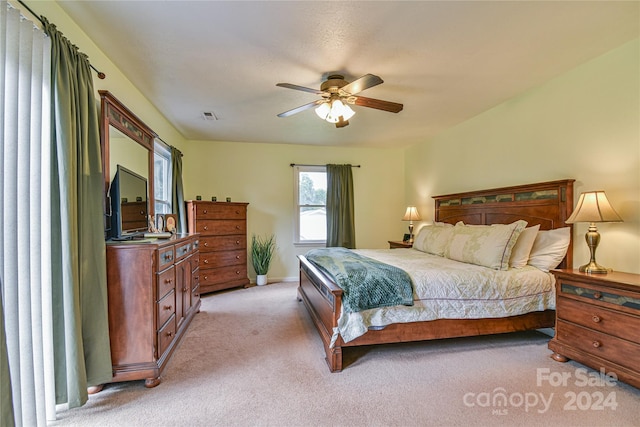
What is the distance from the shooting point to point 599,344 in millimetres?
A: 2074

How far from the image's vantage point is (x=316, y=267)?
3164 millimetres

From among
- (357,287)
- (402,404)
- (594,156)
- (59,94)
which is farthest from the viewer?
(594,156)

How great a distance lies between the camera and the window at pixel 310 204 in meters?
5.40

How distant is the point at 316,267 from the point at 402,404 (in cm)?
158

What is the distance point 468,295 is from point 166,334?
2.51 meters

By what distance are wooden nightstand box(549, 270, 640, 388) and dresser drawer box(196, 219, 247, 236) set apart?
4068 millimetres

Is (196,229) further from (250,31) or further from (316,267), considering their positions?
(250,31)

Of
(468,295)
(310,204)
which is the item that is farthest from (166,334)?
(310,204)

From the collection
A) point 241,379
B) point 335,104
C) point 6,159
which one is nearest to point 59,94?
point 6,159

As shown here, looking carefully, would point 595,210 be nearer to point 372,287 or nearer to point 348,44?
point 372,287

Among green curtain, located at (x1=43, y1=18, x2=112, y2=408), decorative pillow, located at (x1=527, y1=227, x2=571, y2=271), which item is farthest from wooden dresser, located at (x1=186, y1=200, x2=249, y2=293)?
decorative pillow, located at (x1=527, y1=227, x2=571, y2=271)

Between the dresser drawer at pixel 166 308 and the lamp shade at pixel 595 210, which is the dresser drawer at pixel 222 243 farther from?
the lamp shade at pixel 595 210

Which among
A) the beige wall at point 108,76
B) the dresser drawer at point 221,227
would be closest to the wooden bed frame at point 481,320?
the dresser drawer at point 221,227

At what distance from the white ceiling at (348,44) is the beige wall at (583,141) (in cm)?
17
